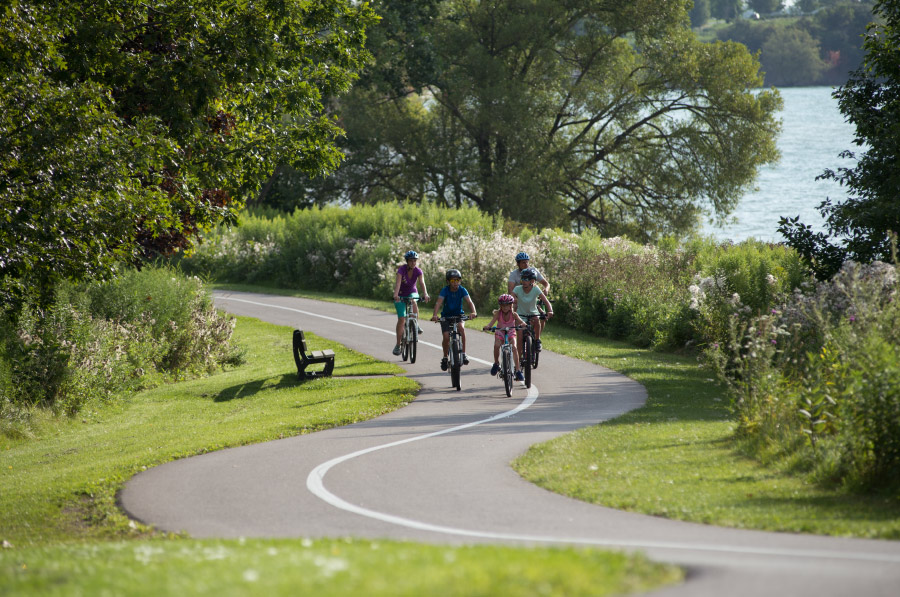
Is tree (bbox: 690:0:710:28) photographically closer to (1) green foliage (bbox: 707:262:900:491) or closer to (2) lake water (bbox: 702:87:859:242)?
(2) lake water (bbox: 702:87:859:242)

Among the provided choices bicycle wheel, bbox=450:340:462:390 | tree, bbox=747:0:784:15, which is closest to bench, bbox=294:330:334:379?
bicycle wheel, bbox=450:340:462:390

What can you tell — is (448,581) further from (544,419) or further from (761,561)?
(544,419)

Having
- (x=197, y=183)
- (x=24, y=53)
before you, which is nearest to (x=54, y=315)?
(x=197, y=183)

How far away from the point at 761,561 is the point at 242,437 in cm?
834

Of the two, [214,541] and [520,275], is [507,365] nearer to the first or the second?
[520,275]

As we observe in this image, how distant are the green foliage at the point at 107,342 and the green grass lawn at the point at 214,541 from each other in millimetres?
578

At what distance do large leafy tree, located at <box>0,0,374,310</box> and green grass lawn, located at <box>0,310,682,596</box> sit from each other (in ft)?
8.22

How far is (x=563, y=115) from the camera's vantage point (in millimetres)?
49062

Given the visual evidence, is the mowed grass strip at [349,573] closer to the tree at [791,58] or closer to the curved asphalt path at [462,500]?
the curved asphalt path at [462,500]

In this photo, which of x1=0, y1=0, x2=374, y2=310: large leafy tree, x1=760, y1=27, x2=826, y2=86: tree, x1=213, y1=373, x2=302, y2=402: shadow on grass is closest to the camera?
x1=0, y1=0, x2=374, y2=310: large leafy tree

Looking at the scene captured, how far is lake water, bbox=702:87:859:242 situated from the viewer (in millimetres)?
74500

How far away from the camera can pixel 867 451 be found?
884cm

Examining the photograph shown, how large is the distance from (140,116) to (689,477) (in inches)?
429

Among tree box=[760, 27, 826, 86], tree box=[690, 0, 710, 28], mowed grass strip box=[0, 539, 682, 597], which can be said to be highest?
tree box=[690, 0, 710, 28]
